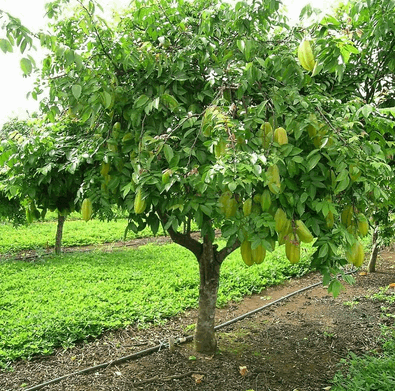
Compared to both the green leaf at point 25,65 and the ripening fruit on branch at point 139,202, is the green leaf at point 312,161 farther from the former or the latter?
the green leaf at point 25,65

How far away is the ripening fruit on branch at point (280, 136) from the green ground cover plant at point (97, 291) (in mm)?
3398

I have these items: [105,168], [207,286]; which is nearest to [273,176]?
[105,168]

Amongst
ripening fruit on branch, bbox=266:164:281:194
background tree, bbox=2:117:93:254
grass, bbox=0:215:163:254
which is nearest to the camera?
ripening fruit on branch, bbox=266:164:281:194

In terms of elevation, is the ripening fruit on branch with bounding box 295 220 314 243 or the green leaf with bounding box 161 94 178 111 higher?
the green leaf with bounding box 161 94 178 111

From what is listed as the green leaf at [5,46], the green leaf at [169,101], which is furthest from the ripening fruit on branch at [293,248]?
the green leaf at [5,46]

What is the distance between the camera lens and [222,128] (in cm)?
179

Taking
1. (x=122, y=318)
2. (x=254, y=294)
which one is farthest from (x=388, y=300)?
(x=122, y=318)

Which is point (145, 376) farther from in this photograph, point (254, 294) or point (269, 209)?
point (254, 294)

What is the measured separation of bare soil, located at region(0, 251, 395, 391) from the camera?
11.5ft

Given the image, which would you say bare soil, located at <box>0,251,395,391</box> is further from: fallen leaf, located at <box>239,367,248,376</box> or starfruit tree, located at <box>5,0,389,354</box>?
starfruit tree, located at <box>5,0,389,354</box>

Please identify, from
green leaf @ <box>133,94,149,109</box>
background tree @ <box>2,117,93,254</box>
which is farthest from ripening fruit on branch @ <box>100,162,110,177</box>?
green leaf @ <box>133,94,149,109</box>

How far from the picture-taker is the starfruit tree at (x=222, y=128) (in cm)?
189

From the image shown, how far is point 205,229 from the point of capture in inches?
90.3

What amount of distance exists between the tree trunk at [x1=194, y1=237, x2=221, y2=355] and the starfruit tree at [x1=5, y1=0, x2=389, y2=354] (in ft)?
4.73
